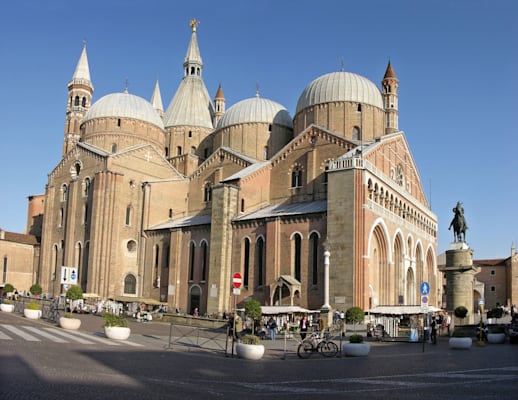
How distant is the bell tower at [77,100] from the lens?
221ft

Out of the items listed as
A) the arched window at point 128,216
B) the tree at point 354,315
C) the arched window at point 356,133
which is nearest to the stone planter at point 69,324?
the tree at point 354,315

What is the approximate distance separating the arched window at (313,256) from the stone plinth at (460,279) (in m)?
10.5

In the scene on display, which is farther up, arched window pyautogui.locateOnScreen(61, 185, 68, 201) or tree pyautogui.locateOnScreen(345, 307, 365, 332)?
arched window pyautogui.locateOnScreen(61, 185, 68, 201)

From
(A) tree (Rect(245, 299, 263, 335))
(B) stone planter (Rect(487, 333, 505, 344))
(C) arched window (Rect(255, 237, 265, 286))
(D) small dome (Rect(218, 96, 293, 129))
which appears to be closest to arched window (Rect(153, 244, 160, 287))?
(C) arched window (Rect(255, 237, 265, 286))

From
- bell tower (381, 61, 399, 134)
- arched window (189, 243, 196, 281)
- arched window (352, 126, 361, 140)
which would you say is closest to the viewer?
arched window (189, 243, 196, 281)

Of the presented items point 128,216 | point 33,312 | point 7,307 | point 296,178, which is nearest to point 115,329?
point 33,312

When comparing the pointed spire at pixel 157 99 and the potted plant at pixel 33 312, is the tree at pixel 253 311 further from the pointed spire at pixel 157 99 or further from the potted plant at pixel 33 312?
the pointed spire at pixel 157 99

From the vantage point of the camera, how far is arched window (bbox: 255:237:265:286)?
40.5m

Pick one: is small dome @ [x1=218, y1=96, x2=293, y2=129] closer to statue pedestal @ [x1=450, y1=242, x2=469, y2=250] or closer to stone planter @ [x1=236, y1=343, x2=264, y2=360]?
statue pedestal @ [x1=450, y1=242, x2=469, y2=250]

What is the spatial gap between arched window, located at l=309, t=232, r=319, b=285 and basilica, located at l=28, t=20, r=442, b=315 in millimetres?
96

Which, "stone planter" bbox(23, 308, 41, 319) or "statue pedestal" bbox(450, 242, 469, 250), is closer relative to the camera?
"stone planter" bbox(23, 308, 41, 319)

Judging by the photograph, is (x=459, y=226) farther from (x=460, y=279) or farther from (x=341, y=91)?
(x=341, y=91)

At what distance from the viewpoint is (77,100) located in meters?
68.6

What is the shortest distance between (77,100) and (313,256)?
42999 mm
